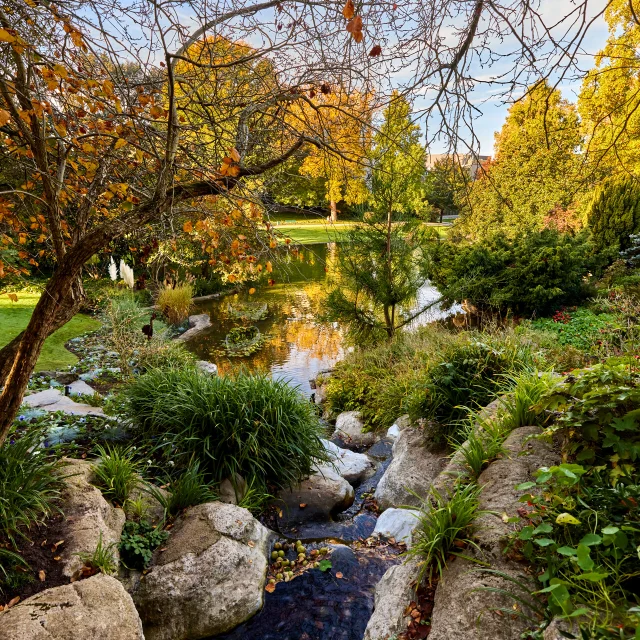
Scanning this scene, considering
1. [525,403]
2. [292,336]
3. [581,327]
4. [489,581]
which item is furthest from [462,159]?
[292,336]

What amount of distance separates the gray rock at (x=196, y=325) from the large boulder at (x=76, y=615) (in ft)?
25.9

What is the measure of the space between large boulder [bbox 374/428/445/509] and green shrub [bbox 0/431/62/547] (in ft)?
8.98

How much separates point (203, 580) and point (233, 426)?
4.36ft

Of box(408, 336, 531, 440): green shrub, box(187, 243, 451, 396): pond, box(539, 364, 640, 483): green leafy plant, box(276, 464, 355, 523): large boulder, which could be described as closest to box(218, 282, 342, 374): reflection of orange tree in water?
box(187, 243, 451, 396): pond

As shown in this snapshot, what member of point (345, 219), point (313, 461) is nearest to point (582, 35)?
point (313, 461)

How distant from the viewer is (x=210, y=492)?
3.69 m

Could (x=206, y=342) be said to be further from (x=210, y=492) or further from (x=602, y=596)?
(x=602, y=596)

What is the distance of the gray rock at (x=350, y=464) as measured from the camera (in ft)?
15.7

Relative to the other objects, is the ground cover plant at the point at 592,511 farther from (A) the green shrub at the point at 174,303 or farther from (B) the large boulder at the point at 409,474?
(A) the green shrub at the point at 174,303

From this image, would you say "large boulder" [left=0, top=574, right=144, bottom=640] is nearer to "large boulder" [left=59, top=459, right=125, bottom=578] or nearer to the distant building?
"large boulder" [left=59, top=459, right=125, bottom=578]

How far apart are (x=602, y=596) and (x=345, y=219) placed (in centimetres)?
740

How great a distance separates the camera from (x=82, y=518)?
277 cm

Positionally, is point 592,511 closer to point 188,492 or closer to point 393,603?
point 393,603

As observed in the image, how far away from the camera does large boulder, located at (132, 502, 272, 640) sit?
2785 millimetres
